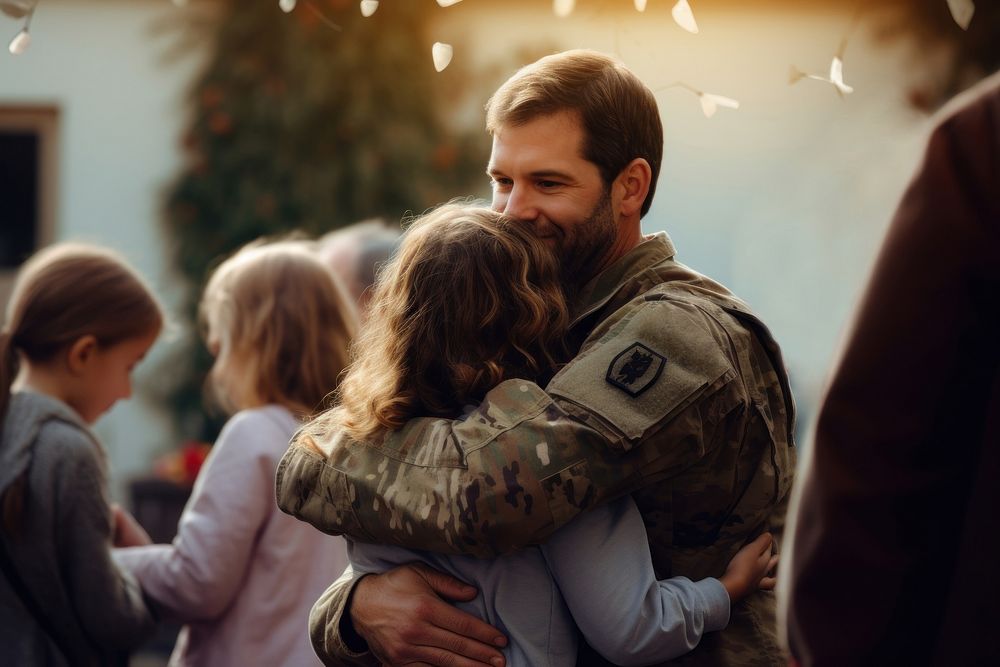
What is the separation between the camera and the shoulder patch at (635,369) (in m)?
1.74

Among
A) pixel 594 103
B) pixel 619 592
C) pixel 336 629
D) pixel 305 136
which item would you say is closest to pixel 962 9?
pixel 594 103

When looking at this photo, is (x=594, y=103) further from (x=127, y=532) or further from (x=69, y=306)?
(x=127, y=532)

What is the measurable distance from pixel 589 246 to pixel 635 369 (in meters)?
0.42

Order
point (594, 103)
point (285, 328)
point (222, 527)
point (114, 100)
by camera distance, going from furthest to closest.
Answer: point (114, 100) < point (285, 328) < point (222, 527) < point (594, 103)

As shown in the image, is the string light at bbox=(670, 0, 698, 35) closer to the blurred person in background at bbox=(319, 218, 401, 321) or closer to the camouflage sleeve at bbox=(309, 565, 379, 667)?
the camouflage sleeve at bbox=(309, 565, 379, 667)

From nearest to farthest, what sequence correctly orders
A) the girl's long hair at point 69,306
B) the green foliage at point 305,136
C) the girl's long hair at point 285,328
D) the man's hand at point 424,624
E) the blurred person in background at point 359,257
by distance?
1. the man's hand at point 424,624
2. the girl's long hair at point 69,306
3. the girl's long hair at point 285,328
4. the blurred person in background at point 359,257
5. the green foliage at point 305,136

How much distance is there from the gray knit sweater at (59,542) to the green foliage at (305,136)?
4.46 metres

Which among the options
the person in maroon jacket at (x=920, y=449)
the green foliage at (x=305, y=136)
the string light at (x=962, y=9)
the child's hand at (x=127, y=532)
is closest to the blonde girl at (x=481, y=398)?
the person in maroon jacket at (x=920, y=449)

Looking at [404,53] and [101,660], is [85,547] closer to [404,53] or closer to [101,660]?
[101,660]

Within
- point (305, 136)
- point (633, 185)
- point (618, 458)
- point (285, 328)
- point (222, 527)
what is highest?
point (633, 185)

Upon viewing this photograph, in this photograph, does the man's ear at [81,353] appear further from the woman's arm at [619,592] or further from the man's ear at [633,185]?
the woman's arm at [619,592]

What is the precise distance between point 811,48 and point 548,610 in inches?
217

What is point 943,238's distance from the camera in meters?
1.26

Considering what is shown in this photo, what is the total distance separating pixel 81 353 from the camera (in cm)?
289
